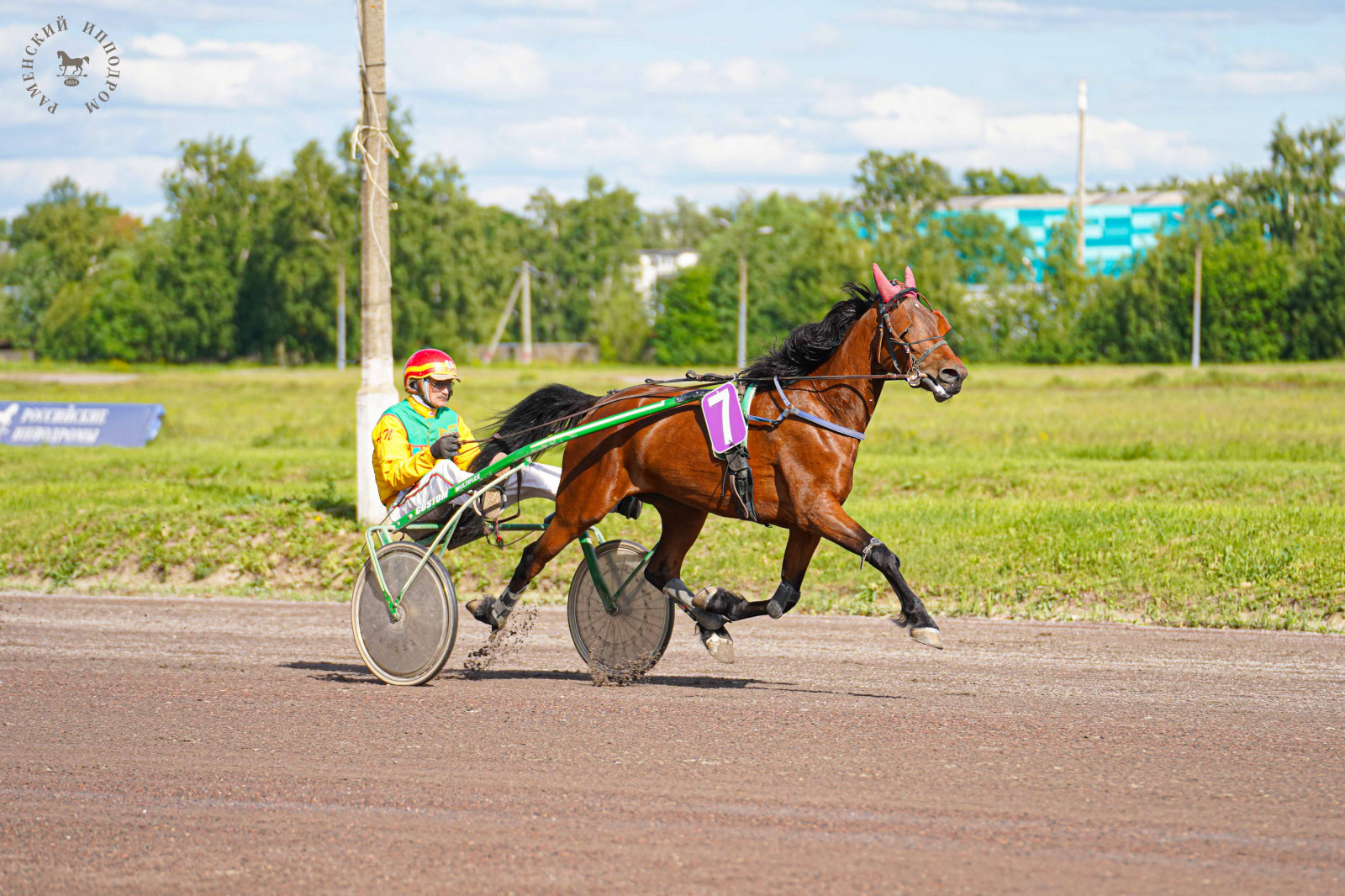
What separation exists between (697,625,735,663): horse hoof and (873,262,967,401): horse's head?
1602mm

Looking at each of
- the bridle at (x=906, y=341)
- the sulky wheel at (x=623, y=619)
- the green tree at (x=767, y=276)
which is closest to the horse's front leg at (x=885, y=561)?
the bridle at (x=906, y=341)

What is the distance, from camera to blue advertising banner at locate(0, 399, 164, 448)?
73.5ft

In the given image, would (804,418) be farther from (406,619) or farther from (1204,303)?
(1204,303)

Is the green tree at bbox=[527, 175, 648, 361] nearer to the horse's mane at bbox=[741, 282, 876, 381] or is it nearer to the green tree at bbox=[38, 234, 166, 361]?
the green tree at bbox=[38, 234, 166, 361]

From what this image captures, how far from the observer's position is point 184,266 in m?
71.9

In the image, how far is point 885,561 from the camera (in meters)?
6.36

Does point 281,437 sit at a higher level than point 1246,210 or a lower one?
lower

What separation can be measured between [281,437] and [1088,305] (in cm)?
4738

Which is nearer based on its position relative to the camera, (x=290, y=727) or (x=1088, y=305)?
(x=290, y=727)

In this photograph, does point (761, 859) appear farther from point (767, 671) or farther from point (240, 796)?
point (767, 671)

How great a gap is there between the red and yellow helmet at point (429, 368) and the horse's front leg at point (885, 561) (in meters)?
2.24

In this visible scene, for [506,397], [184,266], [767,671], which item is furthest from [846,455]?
[184,266]

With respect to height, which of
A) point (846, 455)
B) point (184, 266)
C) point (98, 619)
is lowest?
point (98, 619)

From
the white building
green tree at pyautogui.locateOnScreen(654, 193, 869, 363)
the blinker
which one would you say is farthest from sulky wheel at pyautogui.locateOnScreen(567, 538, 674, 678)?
the white building
